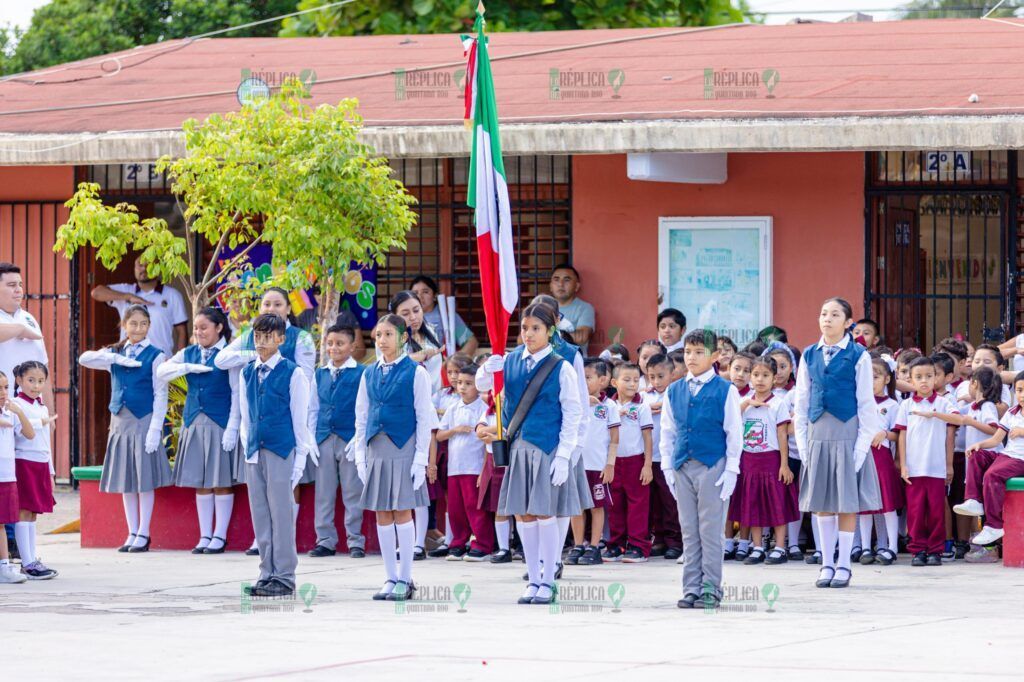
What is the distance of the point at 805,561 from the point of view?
11.6 metres

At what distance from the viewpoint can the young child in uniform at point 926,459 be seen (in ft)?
37.3

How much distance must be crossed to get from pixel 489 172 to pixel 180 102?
244 inches

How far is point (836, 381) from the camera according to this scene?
1027 cm

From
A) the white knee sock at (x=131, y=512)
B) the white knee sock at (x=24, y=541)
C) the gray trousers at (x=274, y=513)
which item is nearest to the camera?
the gray trousers at (x=274, y=513)

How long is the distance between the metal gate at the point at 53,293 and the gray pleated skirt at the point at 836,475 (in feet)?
27.6

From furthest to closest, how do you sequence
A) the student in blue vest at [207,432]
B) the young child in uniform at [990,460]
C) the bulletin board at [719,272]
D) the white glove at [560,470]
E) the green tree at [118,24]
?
the green tree at [118,24]
the bulletin board at [719,272]
the student in blue vest at [207,432]
the young child in uniform at [990,460]
the white glove at [560,470]

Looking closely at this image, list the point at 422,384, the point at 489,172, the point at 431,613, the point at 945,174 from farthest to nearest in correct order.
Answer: the point at 945,174 → the point at 489,172 → the point at 422,384 → the point at 431,613

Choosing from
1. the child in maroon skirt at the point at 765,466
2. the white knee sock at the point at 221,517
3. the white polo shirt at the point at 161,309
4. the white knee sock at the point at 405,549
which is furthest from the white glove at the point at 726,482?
the white polo shirt at the point at 161,309

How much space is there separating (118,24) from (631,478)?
1935 centimetres

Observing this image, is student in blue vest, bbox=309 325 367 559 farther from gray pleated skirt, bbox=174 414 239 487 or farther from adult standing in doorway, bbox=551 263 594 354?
adult standing in doorway, bbox=551 263 594 354

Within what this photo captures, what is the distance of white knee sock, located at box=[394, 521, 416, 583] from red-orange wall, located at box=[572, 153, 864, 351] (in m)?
5.48

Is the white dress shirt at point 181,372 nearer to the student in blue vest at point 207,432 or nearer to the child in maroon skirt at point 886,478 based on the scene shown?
the student in blue vest at point 207,432

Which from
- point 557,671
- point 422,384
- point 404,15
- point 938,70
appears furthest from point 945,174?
point 404,15

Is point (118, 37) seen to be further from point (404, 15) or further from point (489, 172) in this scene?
point (489, 172)
